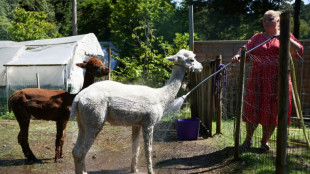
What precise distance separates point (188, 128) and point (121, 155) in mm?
1637

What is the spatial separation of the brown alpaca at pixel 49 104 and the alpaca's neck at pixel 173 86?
1214 millimetres

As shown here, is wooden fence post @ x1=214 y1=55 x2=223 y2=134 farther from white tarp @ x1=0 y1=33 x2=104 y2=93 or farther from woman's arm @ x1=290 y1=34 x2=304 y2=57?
white tarp @ x1=0 y1=33 x2=104 y2=93

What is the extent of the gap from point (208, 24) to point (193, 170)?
1772 cm

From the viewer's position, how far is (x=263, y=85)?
4418 millimetres

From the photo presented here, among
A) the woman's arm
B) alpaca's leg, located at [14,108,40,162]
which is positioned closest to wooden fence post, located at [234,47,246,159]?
the woman's arm

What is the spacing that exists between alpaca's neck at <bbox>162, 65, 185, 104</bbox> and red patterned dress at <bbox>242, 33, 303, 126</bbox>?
1.28 m

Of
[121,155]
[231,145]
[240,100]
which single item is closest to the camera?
[240,100]

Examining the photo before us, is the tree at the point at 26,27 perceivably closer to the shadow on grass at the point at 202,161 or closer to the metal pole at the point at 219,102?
the metal pole at the point at 219,102

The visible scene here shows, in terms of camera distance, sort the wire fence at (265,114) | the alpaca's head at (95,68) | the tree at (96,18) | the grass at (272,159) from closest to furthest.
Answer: the grass at (272,159) < the wire fence at (265,114) < the alpaca's head at (95,68) < the tree at (96,18)

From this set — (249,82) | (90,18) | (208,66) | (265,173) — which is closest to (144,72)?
(208,66)

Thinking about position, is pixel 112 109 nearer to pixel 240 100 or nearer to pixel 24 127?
pixel 240 100

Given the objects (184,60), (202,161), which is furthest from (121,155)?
(184,60)

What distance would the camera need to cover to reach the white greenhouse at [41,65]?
34.9ft

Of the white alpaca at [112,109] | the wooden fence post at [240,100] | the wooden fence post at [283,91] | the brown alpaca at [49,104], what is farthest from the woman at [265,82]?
the brown alpaca at [49,104]
